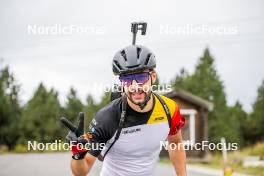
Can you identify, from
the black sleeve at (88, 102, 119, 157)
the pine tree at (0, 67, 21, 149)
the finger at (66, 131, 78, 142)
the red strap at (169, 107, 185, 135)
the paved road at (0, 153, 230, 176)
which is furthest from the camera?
the pine tree at (0, 67, 21, 149)

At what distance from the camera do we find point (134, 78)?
4.08 meters

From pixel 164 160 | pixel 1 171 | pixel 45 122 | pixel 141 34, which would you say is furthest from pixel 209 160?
pixel 45 122

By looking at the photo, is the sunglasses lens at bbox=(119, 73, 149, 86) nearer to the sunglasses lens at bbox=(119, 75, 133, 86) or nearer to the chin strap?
the sunglasses lens at bbox=(119, 75, 133, 86)

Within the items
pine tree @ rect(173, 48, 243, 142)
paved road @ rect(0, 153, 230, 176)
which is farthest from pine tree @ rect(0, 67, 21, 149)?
paved road @ rect(0, 153, 230, 176)

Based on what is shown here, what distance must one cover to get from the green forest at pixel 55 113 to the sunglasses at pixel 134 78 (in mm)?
42674

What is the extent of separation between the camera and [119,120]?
4148 millimetres

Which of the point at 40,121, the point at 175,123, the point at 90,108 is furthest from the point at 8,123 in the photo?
the point at 175,123

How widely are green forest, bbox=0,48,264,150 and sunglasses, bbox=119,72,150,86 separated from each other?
140ft

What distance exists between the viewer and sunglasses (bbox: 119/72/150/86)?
408 cm

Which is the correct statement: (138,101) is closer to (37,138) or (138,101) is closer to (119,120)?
(119,120)

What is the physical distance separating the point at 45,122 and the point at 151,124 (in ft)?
165

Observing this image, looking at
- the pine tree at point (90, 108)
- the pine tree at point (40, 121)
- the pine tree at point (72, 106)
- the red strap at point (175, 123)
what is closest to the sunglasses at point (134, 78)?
the red strap at point (175, 123)

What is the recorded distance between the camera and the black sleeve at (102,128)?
3.95m

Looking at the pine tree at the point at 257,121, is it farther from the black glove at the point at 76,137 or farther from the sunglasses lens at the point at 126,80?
the black glove at the point at 76,137
